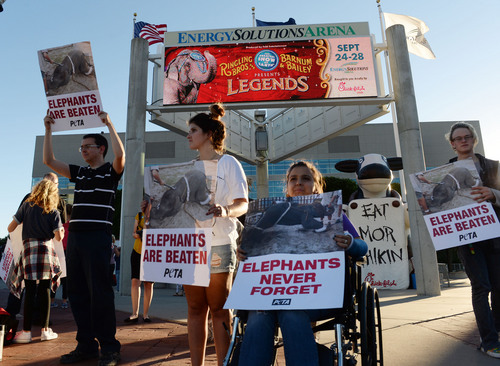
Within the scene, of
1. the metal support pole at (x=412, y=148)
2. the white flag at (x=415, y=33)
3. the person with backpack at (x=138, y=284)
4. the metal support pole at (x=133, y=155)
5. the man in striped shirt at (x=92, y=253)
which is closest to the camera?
the man in striped shirt at (x=92, y=253)

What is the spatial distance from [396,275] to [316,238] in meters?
6.46

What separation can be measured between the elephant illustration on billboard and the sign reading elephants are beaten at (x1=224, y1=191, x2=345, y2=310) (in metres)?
7.47

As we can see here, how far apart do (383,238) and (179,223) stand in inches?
259

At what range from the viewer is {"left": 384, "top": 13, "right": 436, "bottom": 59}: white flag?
13.4 m

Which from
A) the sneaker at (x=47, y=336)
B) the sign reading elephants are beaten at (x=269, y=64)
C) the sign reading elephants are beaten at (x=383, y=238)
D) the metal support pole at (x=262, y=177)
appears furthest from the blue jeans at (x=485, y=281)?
the metal support pole at (x=262, y=177)

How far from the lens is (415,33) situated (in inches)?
535

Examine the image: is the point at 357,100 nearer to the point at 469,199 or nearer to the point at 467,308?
the point at 467,308

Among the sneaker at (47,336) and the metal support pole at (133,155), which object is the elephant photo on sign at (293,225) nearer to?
the sneaker at (47,336)

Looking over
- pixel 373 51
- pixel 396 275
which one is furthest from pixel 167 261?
pixel 373 51

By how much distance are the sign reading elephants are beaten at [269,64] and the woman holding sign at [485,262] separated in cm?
632

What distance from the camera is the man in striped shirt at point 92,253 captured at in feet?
8.89

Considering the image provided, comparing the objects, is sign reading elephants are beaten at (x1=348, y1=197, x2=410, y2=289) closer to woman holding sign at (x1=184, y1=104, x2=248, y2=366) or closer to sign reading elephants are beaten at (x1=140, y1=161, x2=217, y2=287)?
woman holding sign at (x1=184, y1=104, x2=248, y2=366)

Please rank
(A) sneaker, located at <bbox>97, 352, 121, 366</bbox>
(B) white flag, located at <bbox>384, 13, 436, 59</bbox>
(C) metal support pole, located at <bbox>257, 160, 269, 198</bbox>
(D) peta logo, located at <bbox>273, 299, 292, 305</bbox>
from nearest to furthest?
1. (D) peta logo, located at <bbox>273, 299, 292, 305</bbox>
2. (A) sneaker, located at <bbox>97, 352, 121, 366</bbox>
3. (B) white flag, located at <bbox>384, 13, 436, 59</bbox>
4. (C) metal support pole, located at <bbox>257, 160, 269, 198</bbox>

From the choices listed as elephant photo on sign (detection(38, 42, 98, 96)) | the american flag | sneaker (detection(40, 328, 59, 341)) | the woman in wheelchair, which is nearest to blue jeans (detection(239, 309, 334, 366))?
the woman in wheelchair
